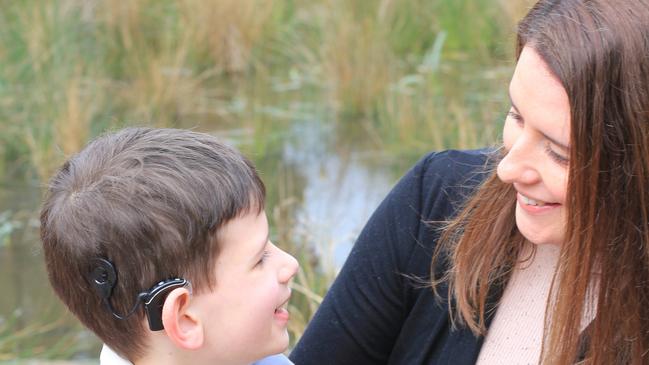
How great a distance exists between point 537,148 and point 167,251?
0.51 meters

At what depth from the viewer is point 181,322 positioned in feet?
5.02

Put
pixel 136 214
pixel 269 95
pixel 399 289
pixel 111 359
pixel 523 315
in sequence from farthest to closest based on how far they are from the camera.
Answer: pixel 269 95 < pixel 399 289 < pixel 523 315 < pixel 111 359 < pixel 136 214

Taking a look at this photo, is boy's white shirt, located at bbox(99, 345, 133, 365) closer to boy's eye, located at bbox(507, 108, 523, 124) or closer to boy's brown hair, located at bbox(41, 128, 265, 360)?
boy's brown hair, located at bbox(41, 128, 265, 360)

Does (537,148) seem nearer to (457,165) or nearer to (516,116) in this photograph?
(516,116)

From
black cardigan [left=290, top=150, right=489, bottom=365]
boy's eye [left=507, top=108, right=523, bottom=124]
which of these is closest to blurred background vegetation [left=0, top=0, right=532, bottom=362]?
black cardigan [left=290, top=150, right=489, bottom=365]

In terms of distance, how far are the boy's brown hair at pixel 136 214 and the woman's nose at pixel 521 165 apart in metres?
0.35

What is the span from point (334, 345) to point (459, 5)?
3.68m

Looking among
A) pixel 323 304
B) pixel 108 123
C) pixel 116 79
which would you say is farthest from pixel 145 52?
pixel 323 304

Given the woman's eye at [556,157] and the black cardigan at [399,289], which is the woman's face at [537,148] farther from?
the black cardigan at [399,289]

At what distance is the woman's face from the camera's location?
1.49m

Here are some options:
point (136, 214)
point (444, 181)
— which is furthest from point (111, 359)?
point (444, 181)

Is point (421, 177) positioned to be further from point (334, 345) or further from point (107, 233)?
point (107, 233)

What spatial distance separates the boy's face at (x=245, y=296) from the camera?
5.09 ft

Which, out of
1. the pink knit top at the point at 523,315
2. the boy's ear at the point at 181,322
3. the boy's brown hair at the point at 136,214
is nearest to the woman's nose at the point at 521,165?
the pink knit top at the point at 523,315
